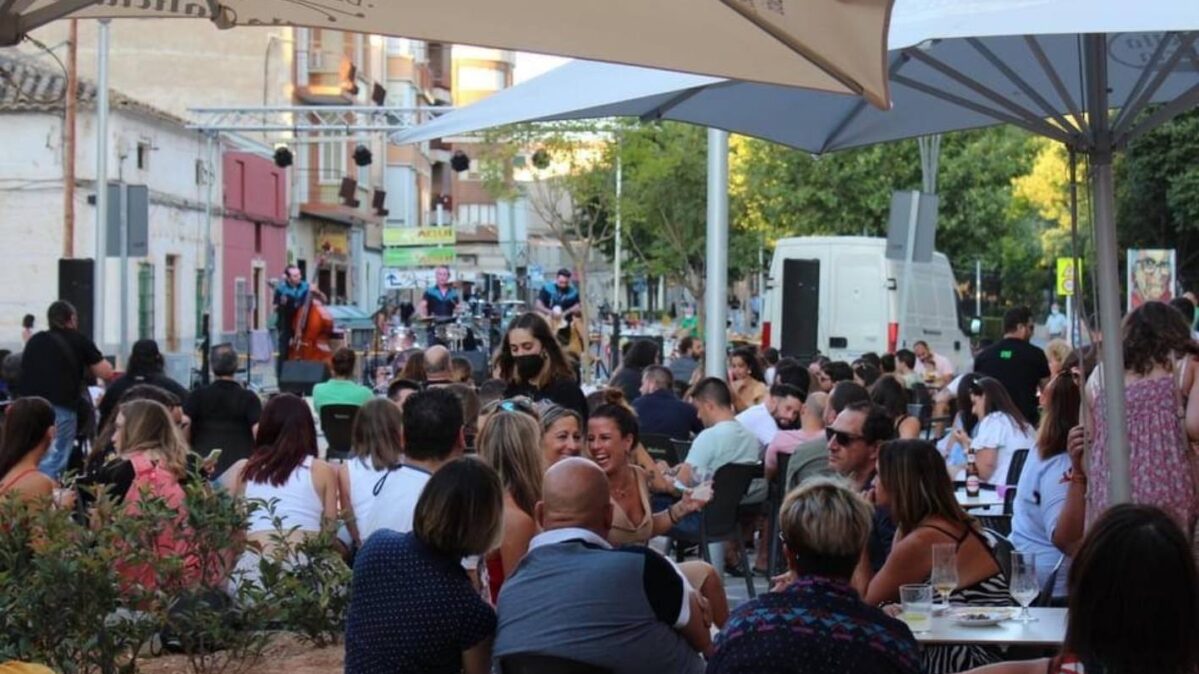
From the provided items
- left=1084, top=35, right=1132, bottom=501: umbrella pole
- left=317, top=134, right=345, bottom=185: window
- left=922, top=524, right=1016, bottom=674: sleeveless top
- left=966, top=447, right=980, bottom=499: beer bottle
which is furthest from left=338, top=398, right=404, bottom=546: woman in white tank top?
left=317, top=134, right=345, bottom=185: window

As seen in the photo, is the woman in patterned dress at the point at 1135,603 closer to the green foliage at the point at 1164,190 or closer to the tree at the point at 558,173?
the green foliage at the point at 1164,190

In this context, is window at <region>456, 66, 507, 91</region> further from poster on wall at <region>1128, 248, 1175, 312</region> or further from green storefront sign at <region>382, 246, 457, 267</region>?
poster on wall at <region>1128, 248, 1175, 312</region>

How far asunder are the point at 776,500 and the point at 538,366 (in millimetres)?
2629

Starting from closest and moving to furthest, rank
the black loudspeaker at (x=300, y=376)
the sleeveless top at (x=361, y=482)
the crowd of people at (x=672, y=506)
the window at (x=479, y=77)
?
the crowd of people at (x=672, y=506), the sleeveless top at (x=361, y=482), the black loudspeaker at (x=300, y=376), the window at (x=479, y=77)

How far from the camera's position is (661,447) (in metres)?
12.8

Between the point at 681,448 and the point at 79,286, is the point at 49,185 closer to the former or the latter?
the point at 79,286

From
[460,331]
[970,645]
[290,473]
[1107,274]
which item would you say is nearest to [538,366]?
[290,473]

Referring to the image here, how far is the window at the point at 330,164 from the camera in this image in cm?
5494

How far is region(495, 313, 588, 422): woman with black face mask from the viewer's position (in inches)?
392

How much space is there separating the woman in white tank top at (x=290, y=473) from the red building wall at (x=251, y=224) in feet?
114

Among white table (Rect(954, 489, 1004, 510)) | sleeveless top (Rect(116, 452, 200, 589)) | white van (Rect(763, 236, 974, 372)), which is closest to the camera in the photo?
sleeveless top (Rect(116, 452, 200, 589))

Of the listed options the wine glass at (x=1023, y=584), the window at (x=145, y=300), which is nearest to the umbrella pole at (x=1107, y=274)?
the wine glass at (x=1023, y=584)

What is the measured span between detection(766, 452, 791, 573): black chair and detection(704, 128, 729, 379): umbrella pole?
446 centimetres

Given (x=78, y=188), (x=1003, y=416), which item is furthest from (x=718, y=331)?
(x=78, y=188)
